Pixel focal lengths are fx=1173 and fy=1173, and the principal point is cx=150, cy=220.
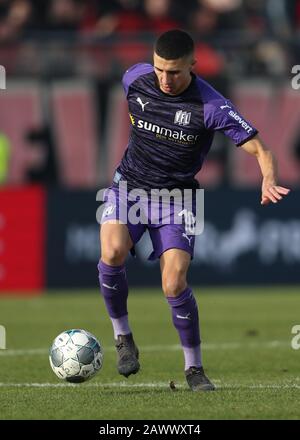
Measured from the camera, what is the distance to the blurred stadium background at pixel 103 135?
1594 cm

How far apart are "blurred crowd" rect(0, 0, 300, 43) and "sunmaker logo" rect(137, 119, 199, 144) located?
33.6 feet

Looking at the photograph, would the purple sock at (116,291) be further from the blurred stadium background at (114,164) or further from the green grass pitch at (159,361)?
the blurred stadium background at (114,164)

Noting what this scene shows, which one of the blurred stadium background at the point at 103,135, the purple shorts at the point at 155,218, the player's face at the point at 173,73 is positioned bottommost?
the blurred stadium background at the point at 103,135

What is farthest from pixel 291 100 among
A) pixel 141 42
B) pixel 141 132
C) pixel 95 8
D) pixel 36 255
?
pixel 141 132

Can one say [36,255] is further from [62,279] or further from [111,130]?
[111,130]

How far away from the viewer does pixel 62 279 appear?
16.1 meters

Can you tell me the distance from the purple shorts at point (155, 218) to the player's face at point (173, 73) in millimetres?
792

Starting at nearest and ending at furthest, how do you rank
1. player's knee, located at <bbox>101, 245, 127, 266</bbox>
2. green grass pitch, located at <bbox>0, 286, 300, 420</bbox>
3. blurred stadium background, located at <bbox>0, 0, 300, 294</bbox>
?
1. green grass pitch, located at <bbox>0, 286, 300, 420</bbox>
2. player's knee, located at <bbox>101, 245, 127, 266</bbox>
3. blurred stadium background, located at <bbox>0, 0, 300, 294</bbox>

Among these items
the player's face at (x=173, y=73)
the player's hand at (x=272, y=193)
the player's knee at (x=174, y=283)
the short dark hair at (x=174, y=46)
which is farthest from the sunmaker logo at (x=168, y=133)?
the player's knee at (x=174, y=283)

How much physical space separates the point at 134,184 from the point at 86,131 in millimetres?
9959

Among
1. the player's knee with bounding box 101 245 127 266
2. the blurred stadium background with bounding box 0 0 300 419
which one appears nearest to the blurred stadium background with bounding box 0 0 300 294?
the blurred stadium background with bounding box 0 0 300 419

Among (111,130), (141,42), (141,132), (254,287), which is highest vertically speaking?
(141,132)

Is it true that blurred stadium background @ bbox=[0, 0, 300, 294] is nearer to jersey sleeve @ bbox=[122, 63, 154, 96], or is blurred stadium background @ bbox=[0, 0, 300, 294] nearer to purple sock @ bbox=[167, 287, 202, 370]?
jersey sleeve @ bbox=[122, 63, 154, 96]

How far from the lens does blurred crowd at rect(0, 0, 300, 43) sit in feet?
61.6
